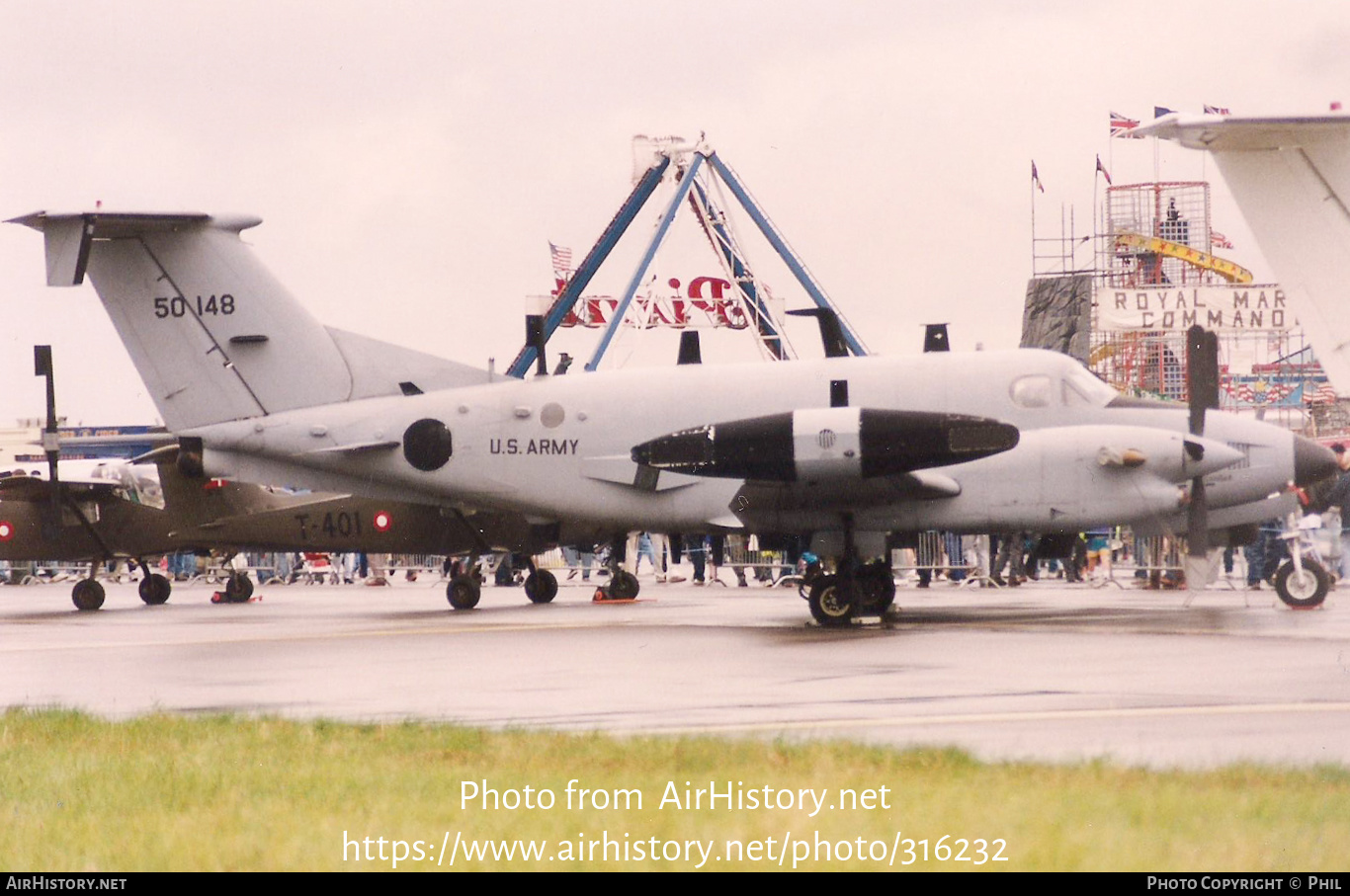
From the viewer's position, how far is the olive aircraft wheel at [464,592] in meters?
25.8

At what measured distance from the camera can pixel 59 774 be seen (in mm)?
8148

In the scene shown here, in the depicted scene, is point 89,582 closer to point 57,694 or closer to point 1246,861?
point 57,694

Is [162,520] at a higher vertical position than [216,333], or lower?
lower

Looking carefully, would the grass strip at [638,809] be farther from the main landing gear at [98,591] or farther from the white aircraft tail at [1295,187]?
the main landing gear at [98,591]

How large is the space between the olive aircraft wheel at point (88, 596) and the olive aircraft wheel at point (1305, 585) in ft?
68.6

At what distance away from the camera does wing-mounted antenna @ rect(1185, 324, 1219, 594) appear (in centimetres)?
1820

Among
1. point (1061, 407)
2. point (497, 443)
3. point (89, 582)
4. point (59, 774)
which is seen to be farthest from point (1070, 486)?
point (89, 582)

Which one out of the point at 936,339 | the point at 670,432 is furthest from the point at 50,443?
the point at 936,339

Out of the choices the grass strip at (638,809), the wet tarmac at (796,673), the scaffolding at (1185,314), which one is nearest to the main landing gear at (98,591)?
the wet tarmac at (796,673)

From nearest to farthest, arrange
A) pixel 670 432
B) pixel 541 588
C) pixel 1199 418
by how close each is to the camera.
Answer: pixel 1199 418, pixel 670 432, pixel 541 588

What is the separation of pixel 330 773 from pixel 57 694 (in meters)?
5.82

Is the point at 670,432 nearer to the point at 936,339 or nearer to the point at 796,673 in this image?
the point at 936,339

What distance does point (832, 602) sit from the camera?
61.0 feet

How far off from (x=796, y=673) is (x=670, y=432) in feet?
27.3
